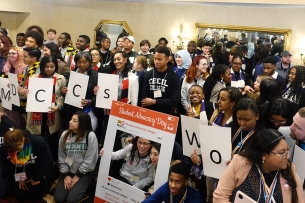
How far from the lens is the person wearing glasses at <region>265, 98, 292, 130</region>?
119 inches

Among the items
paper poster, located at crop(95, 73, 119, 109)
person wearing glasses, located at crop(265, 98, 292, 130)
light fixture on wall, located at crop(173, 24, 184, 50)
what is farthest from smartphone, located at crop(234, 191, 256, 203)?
light fixture on wall, located at crop(173, 24, 184, 50)

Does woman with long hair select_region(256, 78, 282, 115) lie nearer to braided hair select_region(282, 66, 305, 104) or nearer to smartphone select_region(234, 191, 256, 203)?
braided hair select_region(282, 66, 305, 104)

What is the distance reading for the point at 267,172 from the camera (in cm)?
236

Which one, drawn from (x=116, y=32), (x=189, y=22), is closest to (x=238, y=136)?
(x=189, y=22)

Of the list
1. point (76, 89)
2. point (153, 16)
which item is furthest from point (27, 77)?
point (153, 16)

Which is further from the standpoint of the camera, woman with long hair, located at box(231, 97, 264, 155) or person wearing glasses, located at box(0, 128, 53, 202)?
person wearing glasses, located at box(0, 128, 53, 202)

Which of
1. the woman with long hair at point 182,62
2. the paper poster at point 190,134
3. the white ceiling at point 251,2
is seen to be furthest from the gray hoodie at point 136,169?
the white ceiling at point 251,2

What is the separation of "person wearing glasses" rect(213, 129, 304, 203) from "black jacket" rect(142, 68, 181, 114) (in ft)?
6.58

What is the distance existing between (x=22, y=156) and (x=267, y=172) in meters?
2.73

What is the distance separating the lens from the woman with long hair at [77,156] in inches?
159

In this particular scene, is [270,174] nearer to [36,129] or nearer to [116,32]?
[36,129]

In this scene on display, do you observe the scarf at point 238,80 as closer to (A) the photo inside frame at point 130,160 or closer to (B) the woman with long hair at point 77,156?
(A) the photo inside frame at point 130,160

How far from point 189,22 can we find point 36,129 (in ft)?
24.6

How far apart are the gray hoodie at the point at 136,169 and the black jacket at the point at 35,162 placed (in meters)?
0.90
